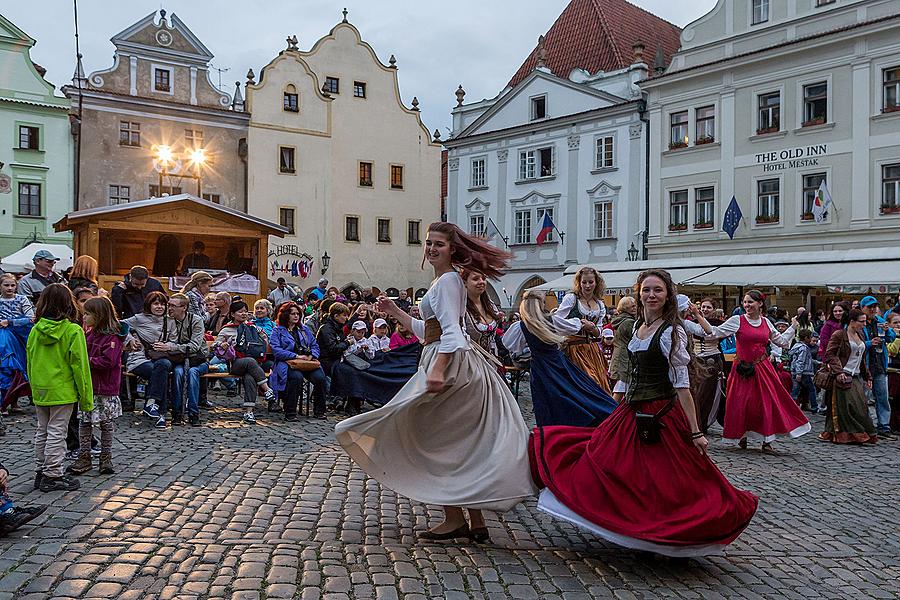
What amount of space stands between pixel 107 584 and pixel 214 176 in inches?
1394

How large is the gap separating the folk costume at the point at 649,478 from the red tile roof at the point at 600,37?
120ft

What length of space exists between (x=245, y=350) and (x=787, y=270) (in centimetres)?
1923

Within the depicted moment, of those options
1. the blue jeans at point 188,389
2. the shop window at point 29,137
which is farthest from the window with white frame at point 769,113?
the shop window at point 29,137

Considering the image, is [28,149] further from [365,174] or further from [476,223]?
[476,223]

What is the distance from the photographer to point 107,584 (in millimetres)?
4781

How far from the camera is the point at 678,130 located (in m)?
34.5

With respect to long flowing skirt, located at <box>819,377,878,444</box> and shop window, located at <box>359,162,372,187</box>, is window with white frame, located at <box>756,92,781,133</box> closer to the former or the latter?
shop window, located at <box>359,162,372,187</box>

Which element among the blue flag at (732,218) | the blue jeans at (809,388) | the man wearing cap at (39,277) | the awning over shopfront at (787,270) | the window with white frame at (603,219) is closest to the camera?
the man wearing cap at (39,277)

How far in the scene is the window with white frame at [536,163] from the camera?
39781 millimetres

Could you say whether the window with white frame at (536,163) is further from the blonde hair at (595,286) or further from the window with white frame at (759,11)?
the blonde hair at (595,286)

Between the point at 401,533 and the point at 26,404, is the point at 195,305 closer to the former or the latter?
the point at 26,404

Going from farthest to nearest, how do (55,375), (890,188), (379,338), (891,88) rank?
(890,188), (891,88), (379,338), (55,375)

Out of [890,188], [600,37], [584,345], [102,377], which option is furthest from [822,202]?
[102,377]

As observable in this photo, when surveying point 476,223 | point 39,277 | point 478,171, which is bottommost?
point 39,277
